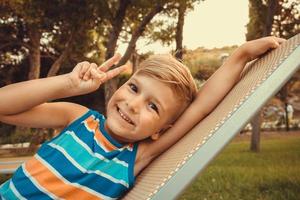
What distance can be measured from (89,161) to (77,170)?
0.19 ft

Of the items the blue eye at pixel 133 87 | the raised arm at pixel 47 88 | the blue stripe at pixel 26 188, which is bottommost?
the blue stripe at pixel 26 188

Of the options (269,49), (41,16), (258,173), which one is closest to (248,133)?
(41,16)

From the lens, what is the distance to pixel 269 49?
182cm

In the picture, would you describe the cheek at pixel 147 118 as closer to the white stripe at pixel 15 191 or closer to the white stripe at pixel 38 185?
the white stripe at pixel 38 185

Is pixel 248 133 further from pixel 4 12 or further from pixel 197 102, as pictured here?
pixel 197 102

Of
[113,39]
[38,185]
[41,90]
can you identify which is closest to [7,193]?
[38,185]

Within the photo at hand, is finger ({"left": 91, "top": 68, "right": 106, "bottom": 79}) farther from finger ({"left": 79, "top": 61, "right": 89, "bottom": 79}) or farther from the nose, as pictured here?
the nose

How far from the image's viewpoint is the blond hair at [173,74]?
5.93 ft

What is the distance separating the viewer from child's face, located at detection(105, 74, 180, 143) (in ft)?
5.73

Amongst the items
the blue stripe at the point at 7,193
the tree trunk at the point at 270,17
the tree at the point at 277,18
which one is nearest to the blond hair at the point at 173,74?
the blue stripe at the point at 7,193

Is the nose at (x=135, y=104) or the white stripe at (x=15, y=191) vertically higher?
the nose at (x=135, y=104)

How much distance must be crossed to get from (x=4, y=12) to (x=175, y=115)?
13.9 metres

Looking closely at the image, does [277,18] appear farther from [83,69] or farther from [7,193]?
[7,193]

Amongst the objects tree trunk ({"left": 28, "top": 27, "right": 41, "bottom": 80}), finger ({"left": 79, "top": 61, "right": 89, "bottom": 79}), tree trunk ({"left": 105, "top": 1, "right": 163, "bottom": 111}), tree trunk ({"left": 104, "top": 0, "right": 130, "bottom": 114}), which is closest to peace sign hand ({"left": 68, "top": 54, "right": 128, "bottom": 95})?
finger ({"left": 79, "top": 61, "right": 89, "bottom": 79})
